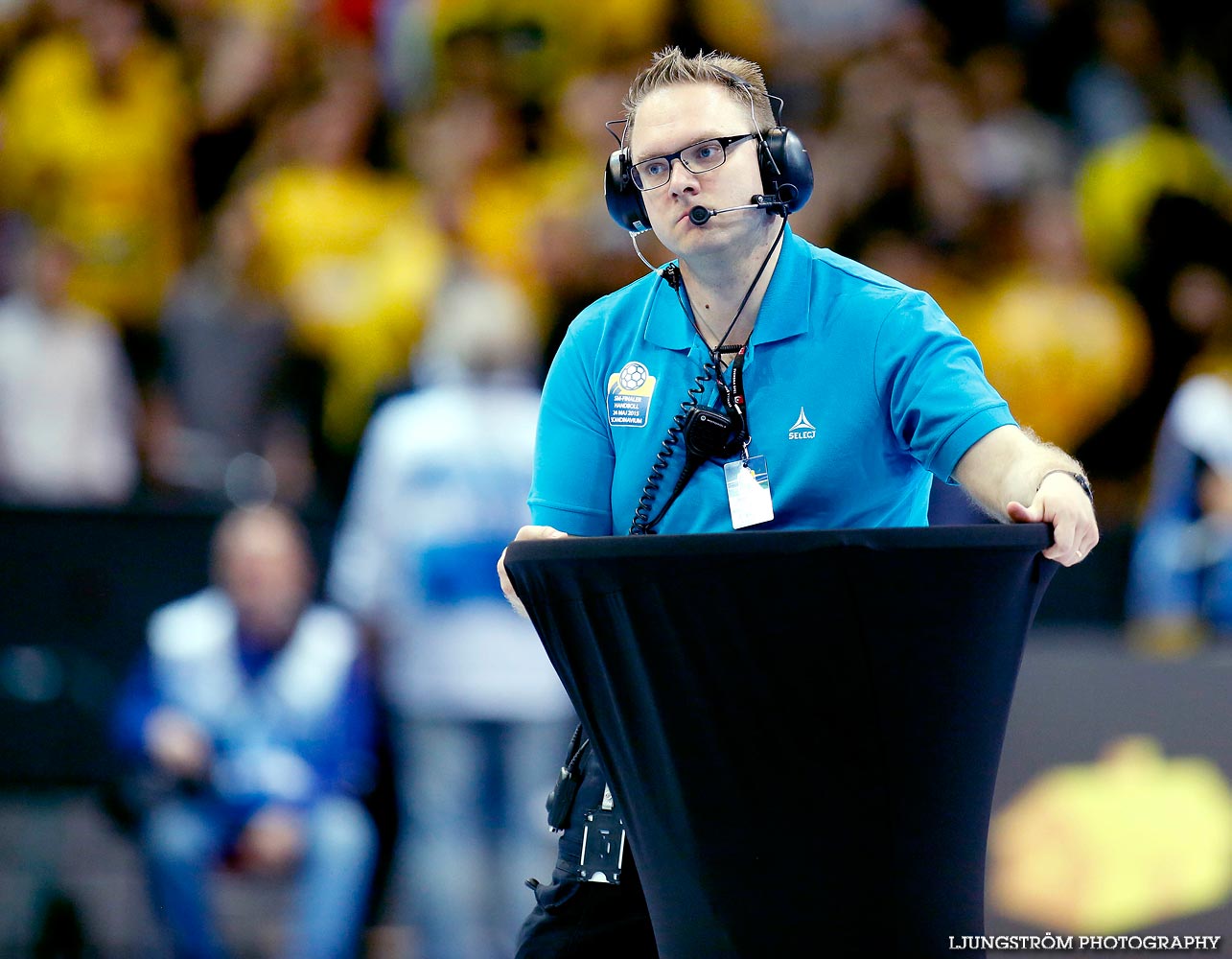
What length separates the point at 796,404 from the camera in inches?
84.3

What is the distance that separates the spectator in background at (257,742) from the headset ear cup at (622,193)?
113 inches

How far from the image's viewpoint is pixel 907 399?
6.79 ft

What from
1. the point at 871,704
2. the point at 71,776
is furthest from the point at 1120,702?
the point at 71,776

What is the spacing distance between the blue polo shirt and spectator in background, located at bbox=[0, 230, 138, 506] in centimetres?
366

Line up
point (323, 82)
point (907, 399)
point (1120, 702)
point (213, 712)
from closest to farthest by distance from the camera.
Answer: point (907, 399) → point (1120, 702) → point (213, 712) → point (323, 82)

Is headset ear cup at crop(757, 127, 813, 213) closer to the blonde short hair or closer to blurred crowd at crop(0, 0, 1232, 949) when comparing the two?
the blonde short hair

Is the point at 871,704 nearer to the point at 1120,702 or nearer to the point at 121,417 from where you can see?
the point at 1120,702

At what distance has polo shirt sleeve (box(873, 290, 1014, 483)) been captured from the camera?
200cm

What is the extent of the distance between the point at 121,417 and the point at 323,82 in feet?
5.53

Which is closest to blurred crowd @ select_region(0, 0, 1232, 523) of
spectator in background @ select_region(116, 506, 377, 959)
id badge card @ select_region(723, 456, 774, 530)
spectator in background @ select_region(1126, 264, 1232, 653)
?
spectator in background @ select_region(1126, 264, 1232, 653)

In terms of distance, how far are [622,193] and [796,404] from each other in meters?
0.46

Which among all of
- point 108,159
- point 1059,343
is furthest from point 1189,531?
point 108,159

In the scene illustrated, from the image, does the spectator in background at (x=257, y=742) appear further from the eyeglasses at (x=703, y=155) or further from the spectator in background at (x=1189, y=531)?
the eyeglasses at (x=703, y=155)

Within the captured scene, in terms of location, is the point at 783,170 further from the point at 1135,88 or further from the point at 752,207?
the point at 1135,88
